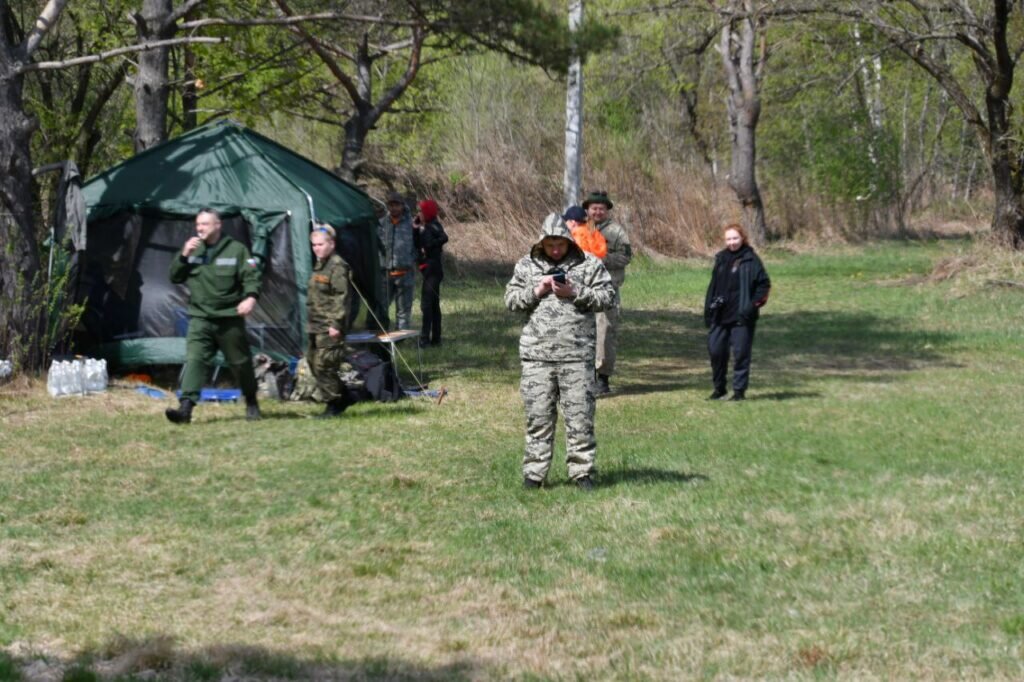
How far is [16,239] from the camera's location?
46.3 ft

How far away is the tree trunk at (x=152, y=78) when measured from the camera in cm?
1697

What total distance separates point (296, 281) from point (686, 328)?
27.0 ft

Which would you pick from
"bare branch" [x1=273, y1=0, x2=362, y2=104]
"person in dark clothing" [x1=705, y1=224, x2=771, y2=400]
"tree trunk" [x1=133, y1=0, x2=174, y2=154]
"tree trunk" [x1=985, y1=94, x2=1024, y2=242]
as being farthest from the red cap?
"tree trunk" [x1=985, y1=94, x2=1024, y2=242]

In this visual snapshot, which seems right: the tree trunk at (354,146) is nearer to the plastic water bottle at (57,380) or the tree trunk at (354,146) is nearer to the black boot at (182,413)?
the plastic water bottle at (57,380)

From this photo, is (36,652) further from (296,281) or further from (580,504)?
(296,281)

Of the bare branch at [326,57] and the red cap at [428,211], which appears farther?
the red cap at [428,211]

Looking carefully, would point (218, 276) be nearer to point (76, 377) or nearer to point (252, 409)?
point (252, 409)

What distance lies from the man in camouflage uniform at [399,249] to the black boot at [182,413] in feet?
17.9

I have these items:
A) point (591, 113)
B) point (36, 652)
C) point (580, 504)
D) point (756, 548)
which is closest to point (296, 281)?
point (580, 504)

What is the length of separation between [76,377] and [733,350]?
20.2ft

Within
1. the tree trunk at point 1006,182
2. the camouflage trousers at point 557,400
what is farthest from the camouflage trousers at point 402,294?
the tree trunk at point 1006,182

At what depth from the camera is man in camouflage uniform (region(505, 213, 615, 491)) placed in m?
9.05

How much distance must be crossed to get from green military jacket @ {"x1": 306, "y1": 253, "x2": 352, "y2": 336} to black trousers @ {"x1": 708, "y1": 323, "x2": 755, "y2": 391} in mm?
3560

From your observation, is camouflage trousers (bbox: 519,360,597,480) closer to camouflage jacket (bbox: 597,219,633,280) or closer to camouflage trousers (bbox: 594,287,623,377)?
camouflage trousers (bbox: 594,287,623,377)
